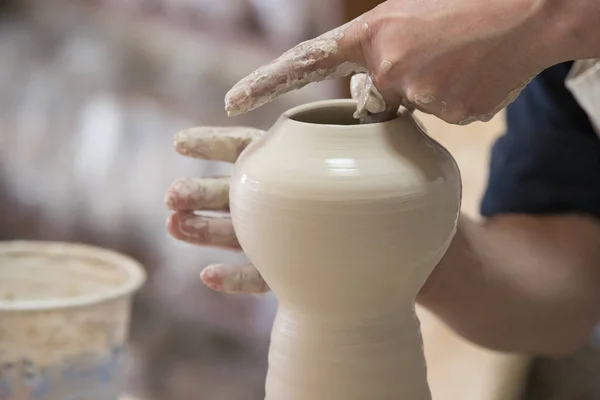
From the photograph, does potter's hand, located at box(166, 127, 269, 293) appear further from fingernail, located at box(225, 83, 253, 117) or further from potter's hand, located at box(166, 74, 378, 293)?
fingernail, located at box(225, 83, 253, 117)

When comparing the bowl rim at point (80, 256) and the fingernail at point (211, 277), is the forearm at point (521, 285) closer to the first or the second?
the fingernail at point (211, 277)

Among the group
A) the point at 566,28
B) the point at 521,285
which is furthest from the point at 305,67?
the point at 521,285

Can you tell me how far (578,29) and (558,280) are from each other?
20.8 inches

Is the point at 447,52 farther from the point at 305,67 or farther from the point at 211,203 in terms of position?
the point at 211,203

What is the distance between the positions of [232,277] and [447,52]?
0.36m

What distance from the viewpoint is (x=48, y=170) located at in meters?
2.29

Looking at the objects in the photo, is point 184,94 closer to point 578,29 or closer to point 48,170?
point 48,170

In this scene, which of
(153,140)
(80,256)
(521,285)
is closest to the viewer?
(521,285)

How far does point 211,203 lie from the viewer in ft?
2.56

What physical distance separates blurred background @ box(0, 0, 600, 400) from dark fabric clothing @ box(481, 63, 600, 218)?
26cm

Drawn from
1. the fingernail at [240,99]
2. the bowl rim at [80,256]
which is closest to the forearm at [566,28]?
the fingernail at [240,99]


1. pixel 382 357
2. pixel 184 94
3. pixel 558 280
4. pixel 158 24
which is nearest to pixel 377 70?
pixel 382 357

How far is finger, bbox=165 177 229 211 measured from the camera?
0.77 m

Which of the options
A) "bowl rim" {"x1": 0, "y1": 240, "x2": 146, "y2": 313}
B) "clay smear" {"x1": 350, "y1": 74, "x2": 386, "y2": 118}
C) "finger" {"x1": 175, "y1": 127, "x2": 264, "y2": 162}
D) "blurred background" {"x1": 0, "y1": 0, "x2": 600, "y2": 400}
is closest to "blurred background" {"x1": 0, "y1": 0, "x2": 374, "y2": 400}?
"blurred background" {"x1": 0, "y1": 0, "x2": 600, "y2": 400}
